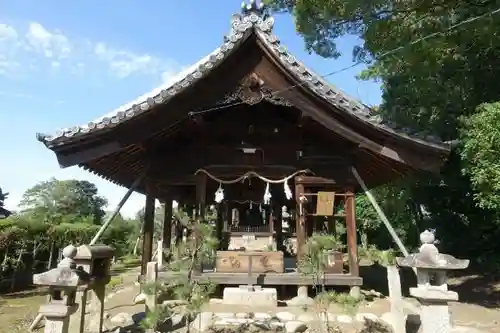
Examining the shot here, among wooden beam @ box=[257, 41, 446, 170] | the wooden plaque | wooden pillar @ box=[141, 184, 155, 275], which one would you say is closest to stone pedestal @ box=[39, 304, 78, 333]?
wooden pillar @ box=[141, 184, 155, 275]

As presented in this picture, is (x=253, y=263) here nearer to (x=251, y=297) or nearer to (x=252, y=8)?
(x=251, y=297)

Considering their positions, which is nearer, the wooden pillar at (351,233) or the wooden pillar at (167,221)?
the wooden pillar at (351,233)

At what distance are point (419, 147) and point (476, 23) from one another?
4.43m

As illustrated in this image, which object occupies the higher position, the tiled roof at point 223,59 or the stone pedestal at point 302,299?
the tiled roof at point 223,59

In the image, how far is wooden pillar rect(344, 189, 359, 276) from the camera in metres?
8.38

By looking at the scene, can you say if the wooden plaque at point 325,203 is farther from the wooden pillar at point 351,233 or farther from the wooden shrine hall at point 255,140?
the wooden pillar at point 351,233

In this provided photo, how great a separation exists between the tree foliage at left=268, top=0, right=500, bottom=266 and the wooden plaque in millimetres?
2191

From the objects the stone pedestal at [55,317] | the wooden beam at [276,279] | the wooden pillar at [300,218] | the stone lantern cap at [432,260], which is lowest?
the stone pedestal at [55,317]

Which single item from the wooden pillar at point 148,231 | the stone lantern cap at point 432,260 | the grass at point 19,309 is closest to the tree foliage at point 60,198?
the grass at point 19,309

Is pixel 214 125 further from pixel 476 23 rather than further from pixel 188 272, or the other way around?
pixel 476 23

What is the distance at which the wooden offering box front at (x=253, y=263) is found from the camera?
28.3 feet

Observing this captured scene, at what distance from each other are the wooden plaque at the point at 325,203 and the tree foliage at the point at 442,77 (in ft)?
7.19

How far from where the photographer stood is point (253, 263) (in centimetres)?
864

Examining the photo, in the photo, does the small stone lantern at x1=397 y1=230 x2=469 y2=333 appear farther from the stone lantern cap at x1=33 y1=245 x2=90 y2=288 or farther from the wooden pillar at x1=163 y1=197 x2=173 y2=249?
the wooden pillar at x1=163 y1=197 x2=173 y2=249
